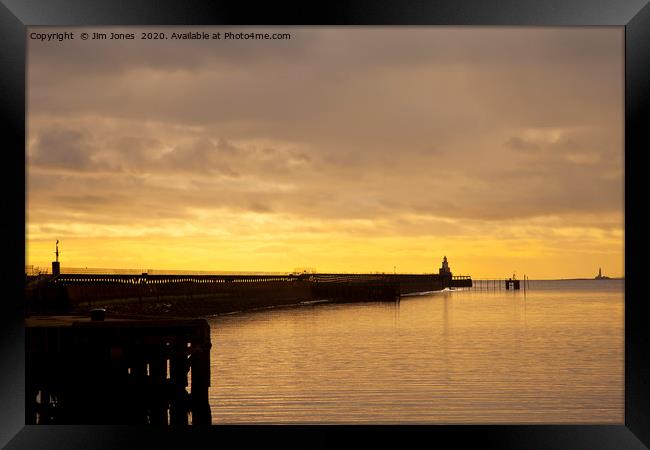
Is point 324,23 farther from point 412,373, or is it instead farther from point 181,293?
point 181,293

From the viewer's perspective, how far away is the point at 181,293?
2685 inches

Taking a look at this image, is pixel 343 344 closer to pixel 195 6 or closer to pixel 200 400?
pixel 200 400

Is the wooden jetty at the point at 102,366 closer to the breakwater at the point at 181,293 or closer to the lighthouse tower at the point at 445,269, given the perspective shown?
the breakwater at the point at 181,293

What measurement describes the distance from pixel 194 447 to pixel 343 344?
41181 mm

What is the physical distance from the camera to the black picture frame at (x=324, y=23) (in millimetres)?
8039

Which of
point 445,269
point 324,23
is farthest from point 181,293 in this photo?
point 445,269

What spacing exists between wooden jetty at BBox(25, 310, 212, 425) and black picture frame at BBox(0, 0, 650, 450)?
824cm

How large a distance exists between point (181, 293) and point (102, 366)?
171ft

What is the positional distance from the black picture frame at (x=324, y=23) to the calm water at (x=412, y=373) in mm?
14977

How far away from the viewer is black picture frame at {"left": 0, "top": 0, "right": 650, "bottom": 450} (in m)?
8.04

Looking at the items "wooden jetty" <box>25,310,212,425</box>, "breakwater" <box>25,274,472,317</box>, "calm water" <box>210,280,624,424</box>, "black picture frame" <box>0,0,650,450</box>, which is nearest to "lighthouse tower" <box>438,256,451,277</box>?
"breakwater" <box>25,274,472,317</box>

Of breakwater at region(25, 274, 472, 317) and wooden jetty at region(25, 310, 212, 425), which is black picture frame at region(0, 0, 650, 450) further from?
breakwater at region(25, 274, 472, 317)

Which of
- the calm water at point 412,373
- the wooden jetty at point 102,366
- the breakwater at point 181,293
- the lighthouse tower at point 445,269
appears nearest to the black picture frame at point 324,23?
the wooden jetty at point 102,366

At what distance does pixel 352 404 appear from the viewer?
27547 mm
